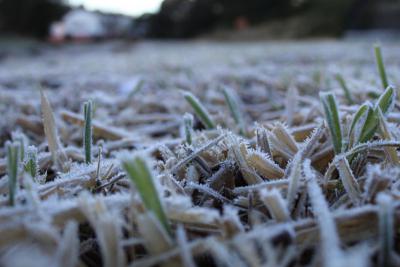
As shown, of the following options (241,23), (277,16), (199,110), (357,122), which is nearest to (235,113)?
(199,110)

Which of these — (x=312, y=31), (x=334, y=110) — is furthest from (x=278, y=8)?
(x=334, y=110)

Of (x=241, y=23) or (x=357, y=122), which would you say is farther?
(x=241, y=23)

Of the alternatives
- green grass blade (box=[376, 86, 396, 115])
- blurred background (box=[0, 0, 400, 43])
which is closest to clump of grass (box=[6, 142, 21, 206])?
green grass blade (box=[376, 86, 396, 115])

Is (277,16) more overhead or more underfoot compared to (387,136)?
more overhead

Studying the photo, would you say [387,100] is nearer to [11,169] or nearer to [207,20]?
[11,169]

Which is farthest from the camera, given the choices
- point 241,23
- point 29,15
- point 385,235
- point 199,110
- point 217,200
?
point 241,23

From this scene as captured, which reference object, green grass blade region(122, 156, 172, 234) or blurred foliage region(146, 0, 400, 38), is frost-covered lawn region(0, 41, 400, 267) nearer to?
green grass blade region(122, 156, 172, 234)

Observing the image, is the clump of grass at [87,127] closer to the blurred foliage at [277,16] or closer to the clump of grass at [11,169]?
the clump of grass at [11,169]

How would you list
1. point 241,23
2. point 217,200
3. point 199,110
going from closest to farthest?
1. point 217,200
2. point 199,110
3. point 241,23
